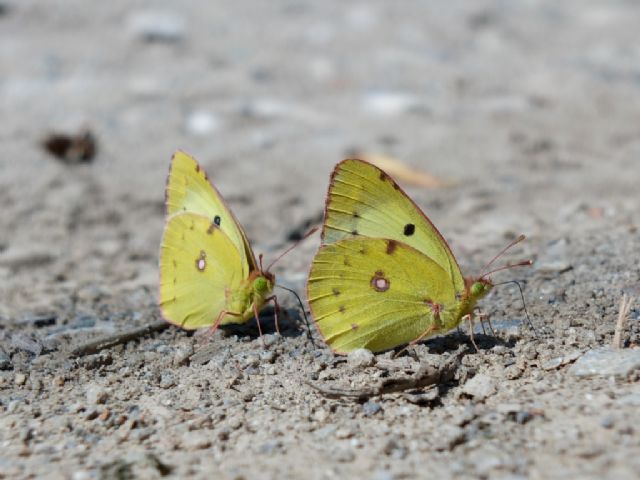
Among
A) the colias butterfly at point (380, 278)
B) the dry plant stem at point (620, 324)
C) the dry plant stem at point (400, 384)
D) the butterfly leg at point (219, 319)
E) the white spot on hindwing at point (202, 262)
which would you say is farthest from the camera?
the white spot on hindwing at point (202, 262)

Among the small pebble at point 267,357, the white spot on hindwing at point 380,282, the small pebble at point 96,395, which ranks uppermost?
the white spot on hindwing at point 380,282

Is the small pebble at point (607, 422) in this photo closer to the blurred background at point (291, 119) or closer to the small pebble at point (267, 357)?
the small pebble at point (267, 357)

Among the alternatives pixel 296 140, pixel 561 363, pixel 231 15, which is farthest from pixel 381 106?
pixel 561 363

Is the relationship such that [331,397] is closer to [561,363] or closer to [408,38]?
[561,363]

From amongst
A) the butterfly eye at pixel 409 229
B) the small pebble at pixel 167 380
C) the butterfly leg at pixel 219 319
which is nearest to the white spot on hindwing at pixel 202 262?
the butterfly leg at pixel 219 319

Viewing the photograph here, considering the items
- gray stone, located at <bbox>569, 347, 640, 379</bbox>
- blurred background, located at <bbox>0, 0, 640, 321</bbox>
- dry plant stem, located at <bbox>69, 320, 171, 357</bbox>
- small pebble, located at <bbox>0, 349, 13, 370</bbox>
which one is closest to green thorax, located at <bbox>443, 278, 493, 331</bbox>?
gray stone, located at <bbox>569, 347, 640, 379</bbox>

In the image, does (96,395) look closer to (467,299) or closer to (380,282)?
(380,282)
